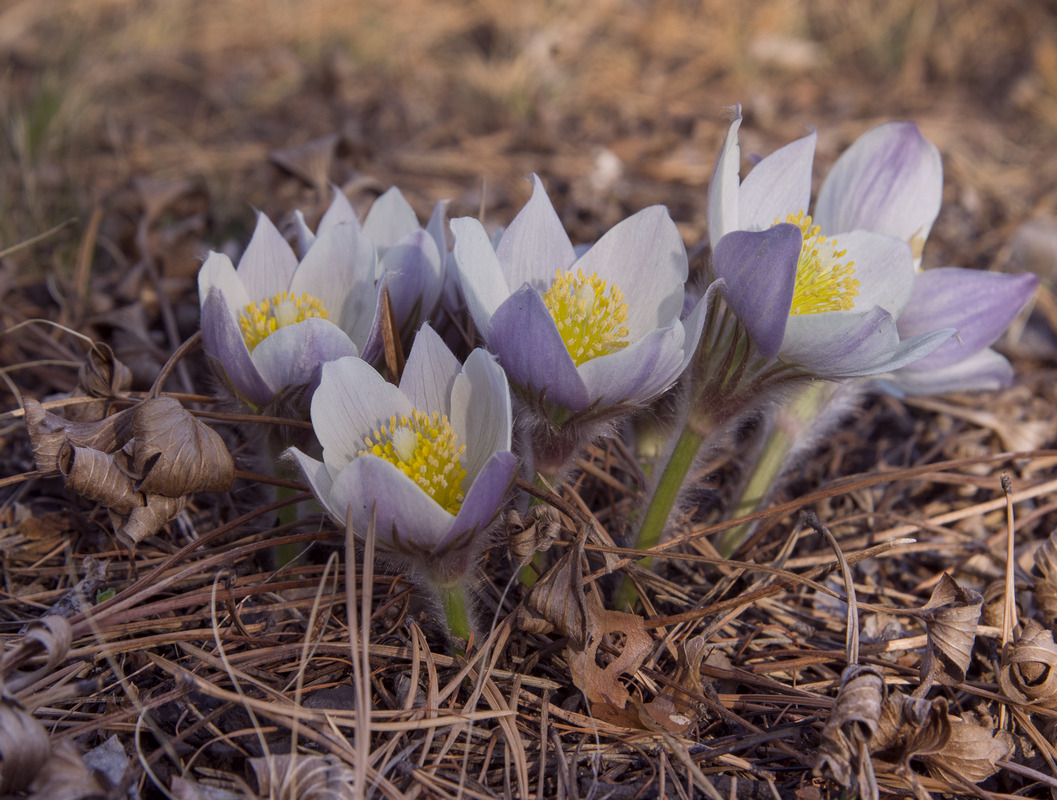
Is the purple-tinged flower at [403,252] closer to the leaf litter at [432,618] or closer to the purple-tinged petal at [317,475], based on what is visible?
the purple-tinged petal at [317,475]

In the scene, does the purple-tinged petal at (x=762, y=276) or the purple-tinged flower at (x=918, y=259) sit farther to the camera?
the purple-tinged flower at (x=918, y=259)

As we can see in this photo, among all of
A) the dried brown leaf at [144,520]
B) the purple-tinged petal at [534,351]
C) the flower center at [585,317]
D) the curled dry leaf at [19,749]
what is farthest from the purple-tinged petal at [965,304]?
the curled dry leaf at [19,749]

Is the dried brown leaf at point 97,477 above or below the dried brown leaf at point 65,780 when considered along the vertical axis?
above

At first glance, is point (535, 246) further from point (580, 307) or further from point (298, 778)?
point (298, 778)

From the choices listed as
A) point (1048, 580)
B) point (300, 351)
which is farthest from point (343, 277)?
point (1048, 580)

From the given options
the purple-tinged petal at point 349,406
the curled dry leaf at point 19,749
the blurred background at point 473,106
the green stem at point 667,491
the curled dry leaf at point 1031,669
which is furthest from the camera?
the blurred background at point 473,106

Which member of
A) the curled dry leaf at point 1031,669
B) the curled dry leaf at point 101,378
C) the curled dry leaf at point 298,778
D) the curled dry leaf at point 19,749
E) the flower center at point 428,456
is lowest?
the curled dry leaf at point 1031,669

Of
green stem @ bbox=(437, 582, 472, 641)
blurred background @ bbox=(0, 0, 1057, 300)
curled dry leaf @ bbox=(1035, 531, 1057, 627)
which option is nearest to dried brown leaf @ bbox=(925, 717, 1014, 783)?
curled dry leaf @ bbox=(1035, 531, 1057, 627)

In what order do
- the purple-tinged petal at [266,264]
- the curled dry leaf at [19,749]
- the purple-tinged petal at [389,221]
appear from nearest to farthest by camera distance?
the curled dry leaf at [19,749] → the purple-tinged petal at [266,264] → the purple-tinged petal at [389,221]
